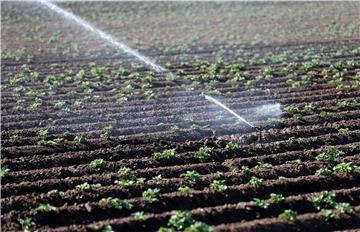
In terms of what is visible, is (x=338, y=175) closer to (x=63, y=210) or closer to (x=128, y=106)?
(x=63, y=210)

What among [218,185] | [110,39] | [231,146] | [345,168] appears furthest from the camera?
[110,39]

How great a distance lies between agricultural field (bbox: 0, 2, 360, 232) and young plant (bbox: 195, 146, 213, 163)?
22mm

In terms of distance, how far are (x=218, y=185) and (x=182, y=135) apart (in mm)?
2788

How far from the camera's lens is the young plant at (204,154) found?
10516 mm

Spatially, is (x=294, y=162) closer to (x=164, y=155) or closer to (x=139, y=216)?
(x=164, y=155)

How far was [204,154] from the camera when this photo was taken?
418 inches

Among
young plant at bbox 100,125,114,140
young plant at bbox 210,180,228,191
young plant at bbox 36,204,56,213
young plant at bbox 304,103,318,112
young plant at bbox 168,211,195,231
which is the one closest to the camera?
young plant at bbox 168,211,195,231

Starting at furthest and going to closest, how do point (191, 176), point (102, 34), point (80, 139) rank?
point (102, 34) < point (80, 139) < point (191, 176)

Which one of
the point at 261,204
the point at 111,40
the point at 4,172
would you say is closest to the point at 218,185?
the point at 261,204

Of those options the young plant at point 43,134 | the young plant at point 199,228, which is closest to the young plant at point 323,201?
the young plant at point 199,228

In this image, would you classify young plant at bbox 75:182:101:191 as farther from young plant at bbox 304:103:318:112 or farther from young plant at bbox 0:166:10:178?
young plant at bbox 304:103:318:112

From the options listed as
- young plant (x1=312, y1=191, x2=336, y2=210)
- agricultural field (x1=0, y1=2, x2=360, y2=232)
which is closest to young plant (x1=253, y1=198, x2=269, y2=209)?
agricultural field (x1=0, y1=2, x2=360, y2=232)

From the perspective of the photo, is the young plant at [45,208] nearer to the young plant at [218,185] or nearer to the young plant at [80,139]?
the young plant at [218,185]

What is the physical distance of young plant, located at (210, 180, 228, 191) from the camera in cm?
911
